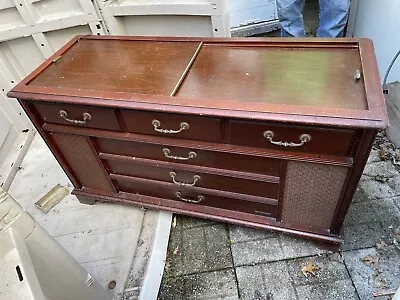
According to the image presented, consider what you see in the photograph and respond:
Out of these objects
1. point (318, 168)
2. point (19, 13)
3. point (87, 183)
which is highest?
point (19, 13)

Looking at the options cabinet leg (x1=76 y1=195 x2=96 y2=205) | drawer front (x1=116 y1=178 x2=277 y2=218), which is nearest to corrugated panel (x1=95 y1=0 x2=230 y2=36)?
drawer front (x1=116 y1=178 x2=277 y2=218)

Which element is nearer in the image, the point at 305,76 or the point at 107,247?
the point at 305,76

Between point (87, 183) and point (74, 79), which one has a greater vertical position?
point (74, 79)

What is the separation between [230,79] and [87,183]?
3.18 ft

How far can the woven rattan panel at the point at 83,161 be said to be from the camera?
1408 millimetres

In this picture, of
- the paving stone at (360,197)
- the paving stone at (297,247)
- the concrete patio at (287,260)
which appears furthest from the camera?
the paving stone at (360,197)

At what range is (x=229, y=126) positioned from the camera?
1.07 meters

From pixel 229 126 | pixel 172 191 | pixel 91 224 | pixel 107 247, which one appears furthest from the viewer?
pixel 91 224

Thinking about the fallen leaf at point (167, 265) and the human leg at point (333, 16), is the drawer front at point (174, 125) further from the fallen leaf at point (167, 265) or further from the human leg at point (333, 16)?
the human leg at point (333, 16)

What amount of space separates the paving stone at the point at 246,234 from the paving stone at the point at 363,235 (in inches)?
13.2

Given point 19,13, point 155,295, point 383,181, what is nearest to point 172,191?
point 155,295

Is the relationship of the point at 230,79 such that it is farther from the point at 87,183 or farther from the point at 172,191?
the point at 87,183

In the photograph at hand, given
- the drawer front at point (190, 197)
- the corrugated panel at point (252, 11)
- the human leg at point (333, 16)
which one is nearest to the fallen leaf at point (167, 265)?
the drawer front at point (190, 197)

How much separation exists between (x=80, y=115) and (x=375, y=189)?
1.50m
